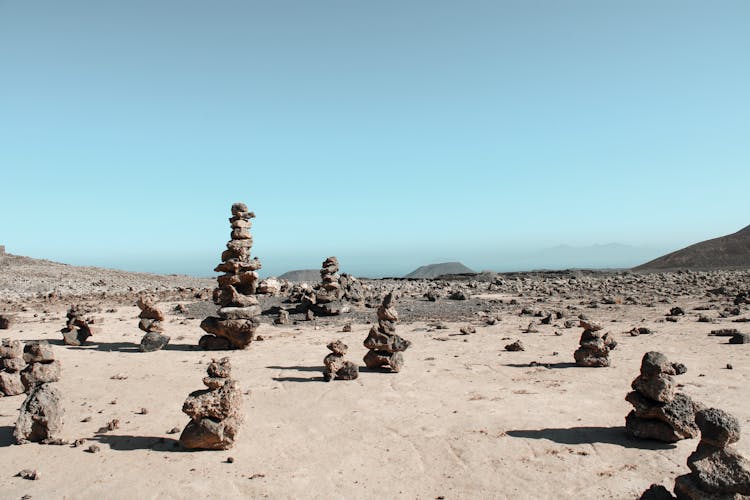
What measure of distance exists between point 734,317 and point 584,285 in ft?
55.2

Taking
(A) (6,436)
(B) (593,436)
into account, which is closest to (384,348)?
(B) (593,436)

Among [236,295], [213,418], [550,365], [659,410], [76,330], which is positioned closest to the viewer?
[659,410]

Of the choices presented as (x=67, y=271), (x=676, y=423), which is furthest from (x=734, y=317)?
(x=67, y=271)

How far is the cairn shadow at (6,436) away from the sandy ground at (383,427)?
0.15ft

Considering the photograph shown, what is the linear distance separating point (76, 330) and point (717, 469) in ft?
61.4

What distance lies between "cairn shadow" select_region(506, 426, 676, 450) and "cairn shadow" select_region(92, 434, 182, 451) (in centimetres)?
605

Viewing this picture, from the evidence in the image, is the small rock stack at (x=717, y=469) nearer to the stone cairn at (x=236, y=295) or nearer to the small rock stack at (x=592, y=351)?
the small rock stack at (x=592, y=351)

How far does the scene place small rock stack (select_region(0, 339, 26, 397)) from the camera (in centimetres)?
1188

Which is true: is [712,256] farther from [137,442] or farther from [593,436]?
[137,442]

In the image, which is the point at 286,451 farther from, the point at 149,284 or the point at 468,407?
the point at 149,284

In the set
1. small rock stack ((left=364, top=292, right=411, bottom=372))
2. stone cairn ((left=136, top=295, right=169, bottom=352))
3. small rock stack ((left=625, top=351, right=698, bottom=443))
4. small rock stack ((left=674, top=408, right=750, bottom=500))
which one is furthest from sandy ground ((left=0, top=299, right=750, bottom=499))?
small rock stack ((left=674, top=408, right=750, bottom=500))

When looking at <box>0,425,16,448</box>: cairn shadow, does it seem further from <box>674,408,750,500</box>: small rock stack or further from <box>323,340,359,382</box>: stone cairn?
<box>674,408,750,500</box>: small rock stack

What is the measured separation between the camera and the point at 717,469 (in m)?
6.07

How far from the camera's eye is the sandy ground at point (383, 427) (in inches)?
296
